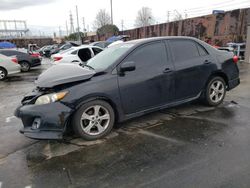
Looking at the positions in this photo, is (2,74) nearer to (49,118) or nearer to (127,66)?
(49,118)

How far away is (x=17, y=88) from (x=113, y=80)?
255 inches

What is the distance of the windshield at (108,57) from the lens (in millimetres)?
4059

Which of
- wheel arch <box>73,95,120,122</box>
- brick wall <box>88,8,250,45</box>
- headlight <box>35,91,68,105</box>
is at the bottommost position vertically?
wheel arch <box>73,95,120,122</box>

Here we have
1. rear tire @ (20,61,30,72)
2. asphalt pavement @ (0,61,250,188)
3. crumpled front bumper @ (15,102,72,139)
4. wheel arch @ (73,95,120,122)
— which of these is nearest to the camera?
asphalt pavement @ (0,61,250,188)

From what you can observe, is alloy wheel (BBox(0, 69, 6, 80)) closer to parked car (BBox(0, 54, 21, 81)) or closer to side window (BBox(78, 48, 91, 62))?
parked car (BBox(0, 54, 21, 81))

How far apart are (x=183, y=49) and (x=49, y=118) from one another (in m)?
2.92

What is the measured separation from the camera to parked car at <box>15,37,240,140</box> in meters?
3.45

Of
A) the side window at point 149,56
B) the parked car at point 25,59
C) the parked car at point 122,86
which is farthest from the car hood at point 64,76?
the parked car at point 25,59

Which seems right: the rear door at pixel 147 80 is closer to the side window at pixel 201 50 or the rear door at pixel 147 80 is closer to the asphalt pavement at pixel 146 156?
the asphalt pavement at pixel 146 156

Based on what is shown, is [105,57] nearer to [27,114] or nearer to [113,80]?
[113,80]

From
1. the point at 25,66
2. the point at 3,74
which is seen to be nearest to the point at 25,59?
the point at 25,66

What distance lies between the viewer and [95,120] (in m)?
3.74

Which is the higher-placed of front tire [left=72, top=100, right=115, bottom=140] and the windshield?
the windshield

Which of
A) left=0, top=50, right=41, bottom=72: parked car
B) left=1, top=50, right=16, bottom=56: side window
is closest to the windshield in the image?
left=1, top=50, right=16, bottom=56: side window
